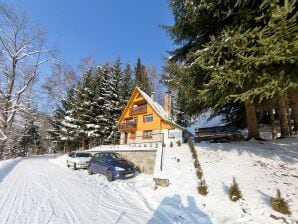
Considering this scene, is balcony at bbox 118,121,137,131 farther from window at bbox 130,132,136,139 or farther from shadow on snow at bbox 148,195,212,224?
shadow on snow at bbox 148,195,212,224

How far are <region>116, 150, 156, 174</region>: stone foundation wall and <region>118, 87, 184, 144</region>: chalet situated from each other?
1349cm

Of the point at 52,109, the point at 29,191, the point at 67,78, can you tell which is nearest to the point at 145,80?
the point at 67,78

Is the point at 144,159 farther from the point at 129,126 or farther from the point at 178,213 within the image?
the point at 129,126

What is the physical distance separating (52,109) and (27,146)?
75.1ft

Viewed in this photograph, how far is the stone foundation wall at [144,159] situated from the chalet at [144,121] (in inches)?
531

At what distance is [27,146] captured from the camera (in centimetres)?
6706

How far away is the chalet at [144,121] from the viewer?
107ft

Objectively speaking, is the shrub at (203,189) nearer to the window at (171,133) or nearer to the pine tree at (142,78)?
→ the window at (171,133)

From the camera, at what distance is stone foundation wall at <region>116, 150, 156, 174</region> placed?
1595 centimetres

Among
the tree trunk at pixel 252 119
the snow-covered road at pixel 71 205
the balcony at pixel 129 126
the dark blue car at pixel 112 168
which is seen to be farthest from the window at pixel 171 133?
the snow-covered road at pixel 71 205

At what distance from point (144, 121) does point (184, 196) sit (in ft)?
88.8

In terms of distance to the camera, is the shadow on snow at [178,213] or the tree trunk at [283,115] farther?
the tree trunk at [283,115]

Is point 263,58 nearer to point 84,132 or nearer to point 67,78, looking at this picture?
point 84,132

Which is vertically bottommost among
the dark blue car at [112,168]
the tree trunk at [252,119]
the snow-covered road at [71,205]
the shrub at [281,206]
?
the snow-covered road at [71,205]
